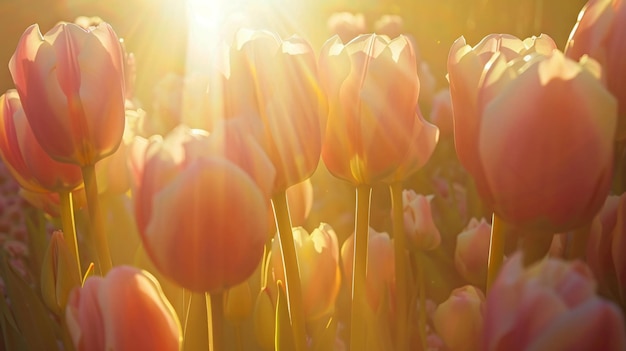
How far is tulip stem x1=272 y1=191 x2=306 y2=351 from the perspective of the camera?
22.0 inches

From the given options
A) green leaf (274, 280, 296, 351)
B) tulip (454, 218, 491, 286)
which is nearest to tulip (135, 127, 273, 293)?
green leaf (274, 280, 296, 351)

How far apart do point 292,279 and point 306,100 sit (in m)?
0.15

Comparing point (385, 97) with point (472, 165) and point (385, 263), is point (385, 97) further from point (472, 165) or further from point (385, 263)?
point (385, 263)

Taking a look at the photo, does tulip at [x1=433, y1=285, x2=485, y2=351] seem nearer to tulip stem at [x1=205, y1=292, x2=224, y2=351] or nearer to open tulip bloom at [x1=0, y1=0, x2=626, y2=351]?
open tulip bloom at [x1=0, y1=0, x2=626, y2=351]

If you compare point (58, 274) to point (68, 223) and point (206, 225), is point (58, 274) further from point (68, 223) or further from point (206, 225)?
point (206, 225)

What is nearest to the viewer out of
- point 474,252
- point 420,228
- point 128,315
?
point 128,315

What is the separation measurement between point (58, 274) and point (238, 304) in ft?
0.61

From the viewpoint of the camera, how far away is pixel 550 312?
37 centimetres

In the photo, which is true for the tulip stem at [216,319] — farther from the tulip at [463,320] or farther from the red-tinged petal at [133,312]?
the tulip at [463,320]

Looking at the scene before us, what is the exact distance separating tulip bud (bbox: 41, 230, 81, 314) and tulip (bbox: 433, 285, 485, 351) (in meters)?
0.38

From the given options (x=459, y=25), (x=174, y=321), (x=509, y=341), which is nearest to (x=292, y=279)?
(x=174, y=321)

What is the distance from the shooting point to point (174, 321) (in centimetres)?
49

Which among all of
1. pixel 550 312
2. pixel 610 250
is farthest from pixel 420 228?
pixel 550 312

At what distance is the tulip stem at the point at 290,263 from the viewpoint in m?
0.56
